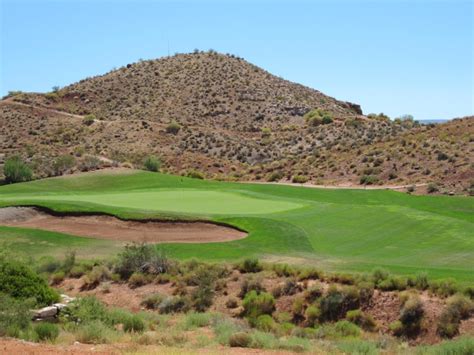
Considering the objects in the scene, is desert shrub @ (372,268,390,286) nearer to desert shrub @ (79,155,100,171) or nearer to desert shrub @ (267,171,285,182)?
desert shrub @ (79,155,100,171)

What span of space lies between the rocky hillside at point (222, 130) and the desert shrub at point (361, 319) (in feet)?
103

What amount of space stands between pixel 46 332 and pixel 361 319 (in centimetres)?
873

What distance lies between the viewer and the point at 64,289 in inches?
960

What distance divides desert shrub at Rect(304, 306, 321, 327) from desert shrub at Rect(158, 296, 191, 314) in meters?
4.08

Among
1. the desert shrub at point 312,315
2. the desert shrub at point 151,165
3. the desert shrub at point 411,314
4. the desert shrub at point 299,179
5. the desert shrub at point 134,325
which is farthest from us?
the desert shrub at point 151,165

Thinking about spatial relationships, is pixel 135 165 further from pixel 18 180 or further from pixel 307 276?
pixel 307 276

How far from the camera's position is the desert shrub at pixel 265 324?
1923 centimetres

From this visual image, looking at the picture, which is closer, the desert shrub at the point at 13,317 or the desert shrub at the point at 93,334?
the desert shrub at the point at 93,334

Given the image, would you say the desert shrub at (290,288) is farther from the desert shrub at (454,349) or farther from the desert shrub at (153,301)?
the desert shrub at (454,349)

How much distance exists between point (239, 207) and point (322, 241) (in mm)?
9232

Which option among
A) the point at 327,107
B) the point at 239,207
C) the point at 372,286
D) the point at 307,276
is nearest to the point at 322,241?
the point at 307,276

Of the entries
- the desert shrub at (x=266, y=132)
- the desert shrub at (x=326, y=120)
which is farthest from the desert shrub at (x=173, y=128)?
the desert shrub at (x=326, y=120)

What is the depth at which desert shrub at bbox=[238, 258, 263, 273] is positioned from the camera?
2334cm

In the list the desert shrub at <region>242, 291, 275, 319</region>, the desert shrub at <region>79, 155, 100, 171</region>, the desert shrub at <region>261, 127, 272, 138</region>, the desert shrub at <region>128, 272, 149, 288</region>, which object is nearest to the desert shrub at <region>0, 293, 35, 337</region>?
Answer: the desert shrub at <region>128, 272, 149, 288</region>
